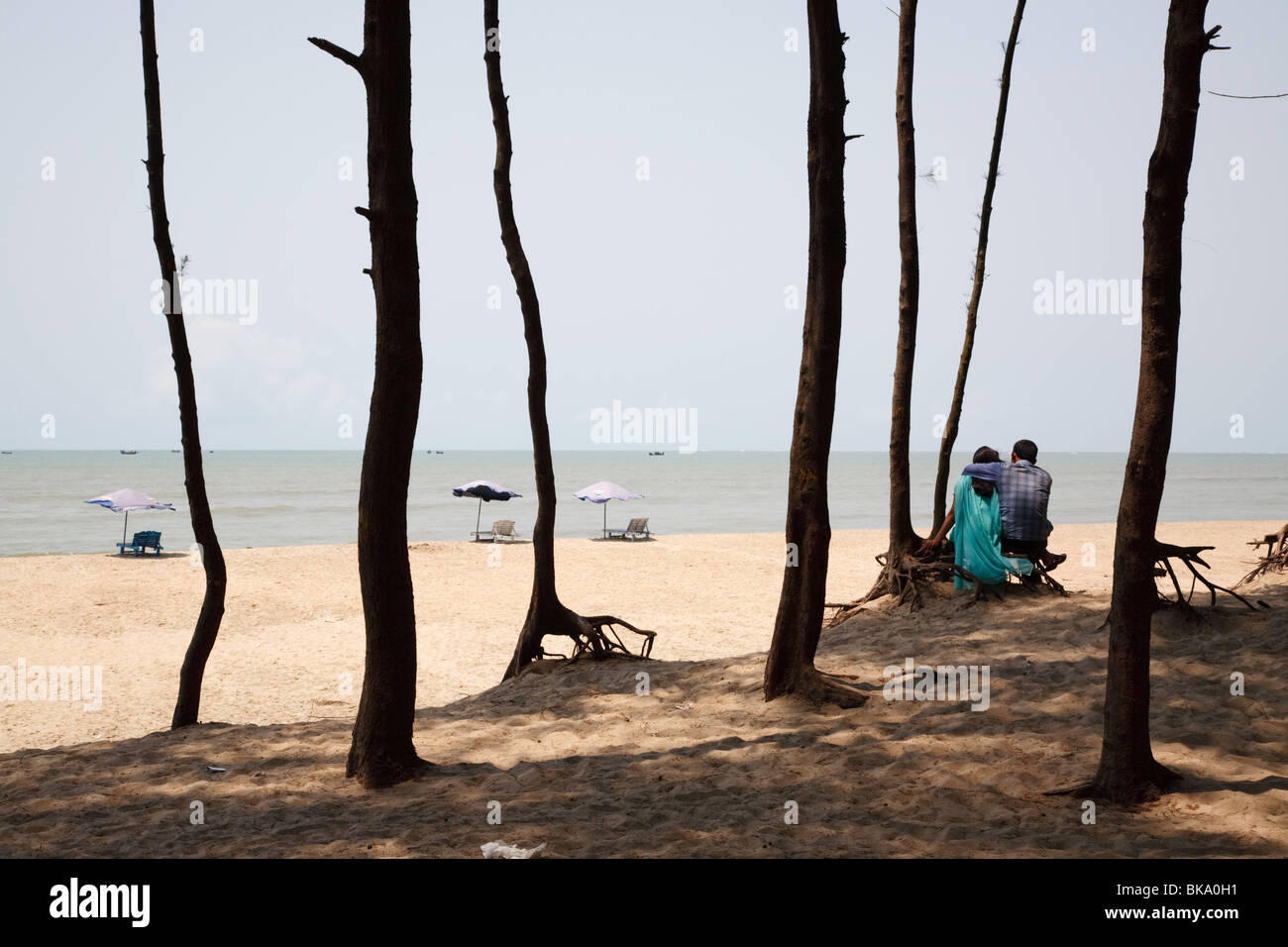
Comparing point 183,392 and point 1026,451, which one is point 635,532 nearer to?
point 1026,451

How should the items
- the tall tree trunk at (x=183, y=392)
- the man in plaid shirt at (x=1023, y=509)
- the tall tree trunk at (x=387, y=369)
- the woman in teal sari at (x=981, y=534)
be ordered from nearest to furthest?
the tall tree trunk at (x=387, y=369)
the tall tree trunk at (x=183, y=392)
the man in plaid shirt at (x=1023, y=509)
the woman in teal sari at (x=981, y=534)

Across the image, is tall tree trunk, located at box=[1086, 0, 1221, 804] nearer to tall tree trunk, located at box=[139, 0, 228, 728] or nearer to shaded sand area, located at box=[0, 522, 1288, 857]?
shaded sand area, located at box=[0, 522, 1288, 857]

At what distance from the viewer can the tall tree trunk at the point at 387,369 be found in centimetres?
576

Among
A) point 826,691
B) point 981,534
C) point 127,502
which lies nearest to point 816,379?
point 826,691

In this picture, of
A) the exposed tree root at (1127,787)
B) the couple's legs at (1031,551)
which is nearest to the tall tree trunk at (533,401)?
the couple's legs at (1031,551)

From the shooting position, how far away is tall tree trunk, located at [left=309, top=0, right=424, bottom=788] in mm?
5758

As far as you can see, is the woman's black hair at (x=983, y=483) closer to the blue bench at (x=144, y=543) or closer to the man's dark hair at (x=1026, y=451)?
the man's dark hair at (x=1026, y=451)

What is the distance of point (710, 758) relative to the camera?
6102 millimetres

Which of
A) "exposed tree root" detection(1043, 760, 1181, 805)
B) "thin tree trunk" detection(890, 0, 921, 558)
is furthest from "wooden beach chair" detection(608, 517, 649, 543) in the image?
"exposed tree root" detection(1043, 760, 1181, 805)

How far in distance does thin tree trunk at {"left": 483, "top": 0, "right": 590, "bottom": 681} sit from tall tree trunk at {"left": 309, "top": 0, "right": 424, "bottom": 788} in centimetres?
341

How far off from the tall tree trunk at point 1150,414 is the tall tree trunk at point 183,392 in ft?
23.8

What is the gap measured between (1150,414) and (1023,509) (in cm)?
452

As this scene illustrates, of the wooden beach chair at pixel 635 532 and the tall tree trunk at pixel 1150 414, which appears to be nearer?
the tall tree trunk at pixel 1150 414
